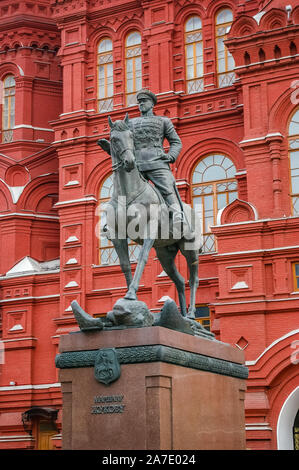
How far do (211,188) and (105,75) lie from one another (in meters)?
6.20

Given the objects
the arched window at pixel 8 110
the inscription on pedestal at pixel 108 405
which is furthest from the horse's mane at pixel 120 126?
the arched window at pixel 8 110

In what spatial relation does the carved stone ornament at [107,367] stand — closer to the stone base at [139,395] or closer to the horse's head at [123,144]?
the stone base at [139,395]

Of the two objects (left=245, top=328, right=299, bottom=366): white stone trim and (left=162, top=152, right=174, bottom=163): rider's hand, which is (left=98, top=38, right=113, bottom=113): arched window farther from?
(left=162, top=152, right=174, bottom=163): rider's hand

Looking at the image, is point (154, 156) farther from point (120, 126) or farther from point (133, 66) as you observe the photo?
point (133, 66)

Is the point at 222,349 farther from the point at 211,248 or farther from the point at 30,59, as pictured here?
the point at 30,59

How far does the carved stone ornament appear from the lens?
31.5ft

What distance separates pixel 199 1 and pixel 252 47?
15.4ft

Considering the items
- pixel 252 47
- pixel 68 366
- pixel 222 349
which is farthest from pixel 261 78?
pixel 68 366

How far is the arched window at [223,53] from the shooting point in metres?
26.2

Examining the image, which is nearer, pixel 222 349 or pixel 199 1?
pixel 222 349

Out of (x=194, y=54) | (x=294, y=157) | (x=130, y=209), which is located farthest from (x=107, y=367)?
(x=194, y=54)

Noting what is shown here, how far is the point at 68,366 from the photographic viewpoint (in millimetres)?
10062

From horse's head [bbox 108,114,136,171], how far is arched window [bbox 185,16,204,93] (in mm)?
16258

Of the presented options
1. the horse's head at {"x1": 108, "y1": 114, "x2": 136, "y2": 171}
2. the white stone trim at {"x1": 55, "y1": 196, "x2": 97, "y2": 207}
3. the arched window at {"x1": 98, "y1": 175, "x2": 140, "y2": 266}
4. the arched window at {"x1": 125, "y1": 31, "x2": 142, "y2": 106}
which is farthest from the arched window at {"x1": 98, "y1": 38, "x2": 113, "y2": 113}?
the horse's head at {"x1": 108, "y1": 114, "x2": 136, "y2": 171}
